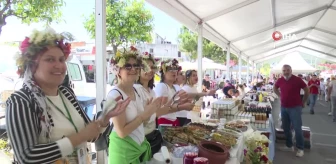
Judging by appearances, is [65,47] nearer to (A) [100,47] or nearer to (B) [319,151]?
(A) [100,47]

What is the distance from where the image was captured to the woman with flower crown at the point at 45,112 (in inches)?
41.7

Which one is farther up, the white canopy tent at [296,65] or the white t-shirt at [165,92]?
the white canopy tent at [296,65]

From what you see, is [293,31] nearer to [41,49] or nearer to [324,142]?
[324,142]

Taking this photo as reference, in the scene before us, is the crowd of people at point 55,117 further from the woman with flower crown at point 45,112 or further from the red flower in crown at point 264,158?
the red flower in crown at point 264,158

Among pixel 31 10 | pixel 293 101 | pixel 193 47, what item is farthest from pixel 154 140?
pixel 193 47

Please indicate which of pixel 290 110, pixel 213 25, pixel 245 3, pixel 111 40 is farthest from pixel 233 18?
pixel 111 40

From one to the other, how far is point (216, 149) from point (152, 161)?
1.53 ft

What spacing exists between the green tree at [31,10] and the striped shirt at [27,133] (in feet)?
4.63

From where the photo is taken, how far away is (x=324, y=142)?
579cm

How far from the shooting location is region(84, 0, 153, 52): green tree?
7375mm

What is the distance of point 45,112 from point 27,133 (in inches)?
5.7

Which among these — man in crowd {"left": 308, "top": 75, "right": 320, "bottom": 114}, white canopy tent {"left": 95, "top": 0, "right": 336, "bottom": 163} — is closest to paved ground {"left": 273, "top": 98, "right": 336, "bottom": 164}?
white canopy tent {"left": 95, "top": 0, "right": 336, "bottom": 163}

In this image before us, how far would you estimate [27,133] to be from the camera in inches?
41.6

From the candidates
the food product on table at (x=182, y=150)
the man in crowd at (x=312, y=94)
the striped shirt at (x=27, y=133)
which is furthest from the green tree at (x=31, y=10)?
the man in crowd at (x=312, y=94)
